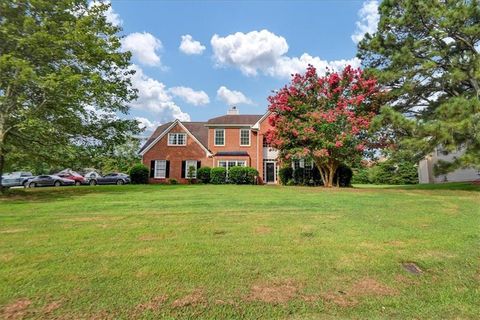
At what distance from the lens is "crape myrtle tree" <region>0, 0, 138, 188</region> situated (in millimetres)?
13664

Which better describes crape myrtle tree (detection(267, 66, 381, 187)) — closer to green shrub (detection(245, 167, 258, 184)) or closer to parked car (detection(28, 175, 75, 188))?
green shrub (detection(245, 167, 258, 184))

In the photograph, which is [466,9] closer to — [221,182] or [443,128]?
[443,128]

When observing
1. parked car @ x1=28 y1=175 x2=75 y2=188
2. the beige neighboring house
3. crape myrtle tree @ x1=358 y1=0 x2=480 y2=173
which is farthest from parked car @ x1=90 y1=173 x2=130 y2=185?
the beige neighboring house

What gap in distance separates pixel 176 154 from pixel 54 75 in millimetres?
15718

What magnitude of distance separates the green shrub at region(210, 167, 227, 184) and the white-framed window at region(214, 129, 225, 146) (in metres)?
3.29

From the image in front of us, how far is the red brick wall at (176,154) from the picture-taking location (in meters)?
28.4

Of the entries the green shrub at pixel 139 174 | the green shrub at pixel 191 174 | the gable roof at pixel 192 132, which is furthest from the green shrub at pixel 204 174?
the green shrub at pixel 139 174

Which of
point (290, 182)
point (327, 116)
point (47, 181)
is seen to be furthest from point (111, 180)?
point (327, 116)

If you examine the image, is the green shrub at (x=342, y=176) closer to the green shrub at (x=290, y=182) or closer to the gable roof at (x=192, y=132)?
the green shrub at (x=290, y=182)

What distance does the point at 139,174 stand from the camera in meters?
27.3

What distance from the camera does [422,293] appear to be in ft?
13.2

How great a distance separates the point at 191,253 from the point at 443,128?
44.2 ft

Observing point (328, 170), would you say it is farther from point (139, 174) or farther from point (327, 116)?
point (139, 174)

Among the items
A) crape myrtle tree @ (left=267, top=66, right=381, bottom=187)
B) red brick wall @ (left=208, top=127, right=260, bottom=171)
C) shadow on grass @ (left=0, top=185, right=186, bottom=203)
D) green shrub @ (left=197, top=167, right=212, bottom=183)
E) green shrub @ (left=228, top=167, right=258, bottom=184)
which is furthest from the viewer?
Result: red brick wall @ (left=208, top=127, right=260, bottom=171)
